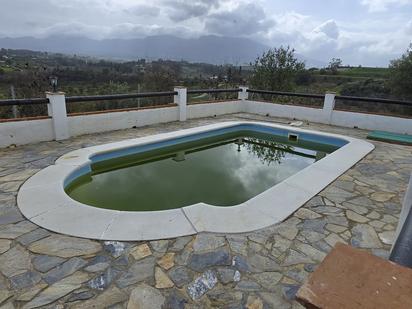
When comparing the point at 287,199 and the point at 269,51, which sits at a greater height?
the point at 269,51

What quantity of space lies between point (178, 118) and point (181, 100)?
1.88 feet

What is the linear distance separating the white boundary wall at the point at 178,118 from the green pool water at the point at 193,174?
1.62m

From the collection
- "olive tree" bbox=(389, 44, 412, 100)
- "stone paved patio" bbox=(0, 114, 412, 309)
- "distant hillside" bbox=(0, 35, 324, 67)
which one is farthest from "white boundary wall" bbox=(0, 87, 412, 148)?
"distant hillside" bbox=(0, 35, 324, 67)

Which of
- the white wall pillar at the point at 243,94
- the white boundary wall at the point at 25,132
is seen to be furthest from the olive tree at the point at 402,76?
the white boundary wall at the point at 25,132

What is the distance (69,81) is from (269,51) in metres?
11.3

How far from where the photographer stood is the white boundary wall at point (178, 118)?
227 inches

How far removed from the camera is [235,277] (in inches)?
92.9

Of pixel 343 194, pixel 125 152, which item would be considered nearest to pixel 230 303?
pixel 343 194

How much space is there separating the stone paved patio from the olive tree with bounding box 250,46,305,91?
32.4ft

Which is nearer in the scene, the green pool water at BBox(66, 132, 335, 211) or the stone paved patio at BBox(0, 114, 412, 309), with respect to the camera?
the stone paved patio at BBox(0, 114, 412, 309)

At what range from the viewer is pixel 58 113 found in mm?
6031

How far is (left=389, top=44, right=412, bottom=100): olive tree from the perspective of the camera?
534 inches

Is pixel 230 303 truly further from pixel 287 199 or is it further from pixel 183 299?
pixel 287 199

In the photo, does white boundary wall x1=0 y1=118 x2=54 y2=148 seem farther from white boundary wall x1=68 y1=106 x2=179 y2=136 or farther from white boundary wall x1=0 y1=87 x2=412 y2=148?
white boundary wall x1=68 y1=106 x2=179 y2=136
